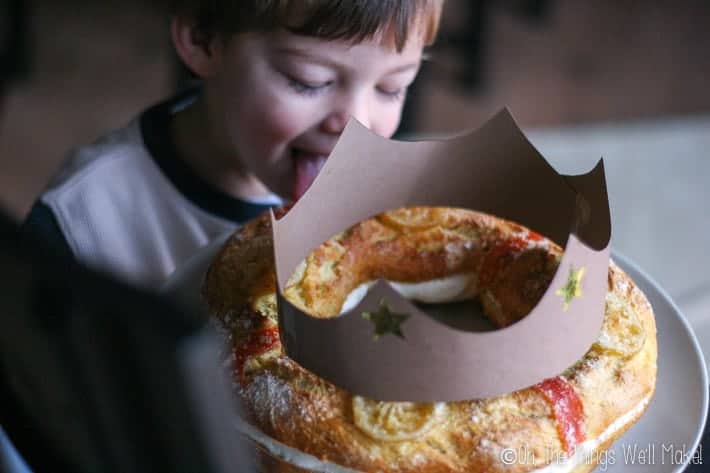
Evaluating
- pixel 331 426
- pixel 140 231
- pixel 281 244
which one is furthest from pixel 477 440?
pixel 140 231

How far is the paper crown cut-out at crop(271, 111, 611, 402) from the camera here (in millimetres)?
666

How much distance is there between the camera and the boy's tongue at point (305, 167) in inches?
47.4

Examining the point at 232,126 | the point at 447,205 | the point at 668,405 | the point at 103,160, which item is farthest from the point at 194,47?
the point at 668,405

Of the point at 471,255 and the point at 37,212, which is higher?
the point at 471,255

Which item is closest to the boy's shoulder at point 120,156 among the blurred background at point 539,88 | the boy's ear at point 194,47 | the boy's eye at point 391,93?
the boy's ear at point 194,47

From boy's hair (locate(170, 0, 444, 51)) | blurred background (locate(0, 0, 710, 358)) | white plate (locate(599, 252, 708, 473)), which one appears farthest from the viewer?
blurred background (locate(0, 0, 710, 358))

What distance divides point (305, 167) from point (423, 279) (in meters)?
0.31

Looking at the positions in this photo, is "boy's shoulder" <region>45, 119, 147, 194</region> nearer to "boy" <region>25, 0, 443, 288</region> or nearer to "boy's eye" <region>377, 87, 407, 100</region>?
"boy" <region>25, 0, 443, 288</region>

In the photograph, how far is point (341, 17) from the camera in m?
1.03

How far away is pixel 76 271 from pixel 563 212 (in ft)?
1.94

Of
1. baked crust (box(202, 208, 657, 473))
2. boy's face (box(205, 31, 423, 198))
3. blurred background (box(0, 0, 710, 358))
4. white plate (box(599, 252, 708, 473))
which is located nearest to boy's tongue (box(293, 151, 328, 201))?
boy's face (box(205, 31, 423, 198))

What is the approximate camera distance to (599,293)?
0.75m

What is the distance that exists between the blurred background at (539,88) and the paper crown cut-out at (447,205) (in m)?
1.55

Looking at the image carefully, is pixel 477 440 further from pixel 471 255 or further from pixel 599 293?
pixel 471 255
